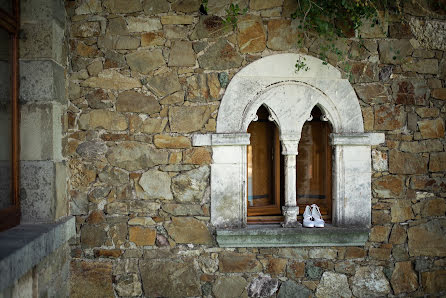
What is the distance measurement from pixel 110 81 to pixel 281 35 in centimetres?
158

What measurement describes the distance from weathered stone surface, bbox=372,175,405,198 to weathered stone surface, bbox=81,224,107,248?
2.51m

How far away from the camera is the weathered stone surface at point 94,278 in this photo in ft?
10.3

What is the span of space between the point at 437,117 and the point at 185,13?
8.30 feet

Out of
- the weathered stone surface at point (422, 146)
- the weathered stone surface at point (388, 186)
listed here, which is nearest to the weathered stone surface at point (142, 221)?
the weathered stone surface at point (388, 186)

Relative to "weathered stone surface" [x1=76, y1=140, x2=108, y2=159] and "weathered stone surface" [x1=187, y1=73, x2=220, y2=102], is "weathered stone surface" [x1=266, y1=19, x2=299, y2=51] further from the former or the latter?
"weathered stone surface" [x1=76, y1=140, x2=108, y2=159]

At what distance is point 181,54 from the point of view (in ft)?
10.4

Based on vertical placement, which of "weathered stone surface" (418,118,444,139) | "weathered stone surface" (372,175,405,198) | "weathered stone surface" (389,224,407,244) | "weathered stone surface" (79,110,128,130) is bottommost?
"weathered stone surface" (389,224,407,244)

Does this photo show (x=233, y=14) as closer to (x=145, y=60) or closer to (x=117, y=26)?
(x=145, y=60)

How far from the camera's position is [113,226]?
316 centimetres

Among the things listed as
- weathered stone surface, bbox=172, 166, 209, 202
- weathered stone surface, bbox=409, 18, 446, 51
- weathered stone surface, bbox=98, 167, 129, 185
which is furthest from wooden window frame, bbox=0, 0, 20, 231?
weathered stone surface, bbox=409, 18, 446, 51

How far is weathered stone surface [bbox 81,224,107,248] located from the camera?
315 centimetres

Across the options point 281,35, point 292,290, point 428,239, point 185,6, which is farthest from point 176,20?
point 428,239

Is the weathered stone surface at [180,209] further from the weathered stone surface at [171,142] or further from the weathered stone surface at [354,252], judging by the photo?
the weathered stone surface at [354,252]

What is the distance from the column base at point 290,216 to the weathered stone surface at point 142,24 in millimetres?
2009
